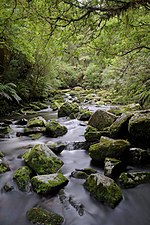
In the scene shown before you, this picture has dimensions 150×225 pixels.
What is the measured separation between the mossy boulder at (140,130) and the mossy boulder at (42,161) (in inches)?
72.3

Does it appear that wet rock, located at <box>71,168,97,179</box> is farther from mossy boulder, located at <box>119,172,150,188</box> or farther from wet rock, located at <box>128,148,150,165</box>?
wet rock, located at <box>128,148,150,165</box>

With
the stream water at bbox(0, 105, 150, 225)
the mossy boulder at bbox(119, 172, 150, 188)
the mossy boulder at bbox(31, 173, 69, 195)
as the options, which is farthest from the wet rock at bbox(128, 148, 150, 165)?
the mossy boulder at bbox(31, 173, 69, 195)

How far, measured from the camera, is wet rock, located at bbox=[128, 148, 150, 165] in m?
4.32

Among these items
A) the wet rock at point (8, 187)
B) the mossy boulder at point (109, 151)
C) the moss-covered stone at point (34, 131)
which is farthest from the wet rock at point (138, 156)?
the moss-covered stone at point (34, 131)

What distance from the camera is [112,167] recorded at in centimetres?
389

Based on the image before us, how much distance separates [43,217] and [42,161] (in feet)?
4.28

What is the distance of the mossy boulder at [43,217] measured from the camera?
9.03 ft

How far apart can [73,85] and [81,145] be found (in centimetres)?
1993

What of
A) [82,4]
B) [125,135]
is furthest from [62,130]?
[82,4]

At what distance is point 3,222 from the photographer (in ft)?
9.71

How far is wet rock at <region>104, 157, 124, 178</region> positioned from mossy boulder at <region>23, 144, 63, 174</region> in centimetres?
96

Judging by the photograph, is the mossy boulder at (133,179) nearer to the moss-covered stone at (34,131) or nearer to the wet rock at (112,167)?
the wet rock at (112,167)

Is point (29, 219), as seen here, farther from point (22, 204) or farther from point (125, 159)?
point (125, 159)

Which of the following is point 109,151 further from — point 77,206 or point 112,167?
point 77,206
